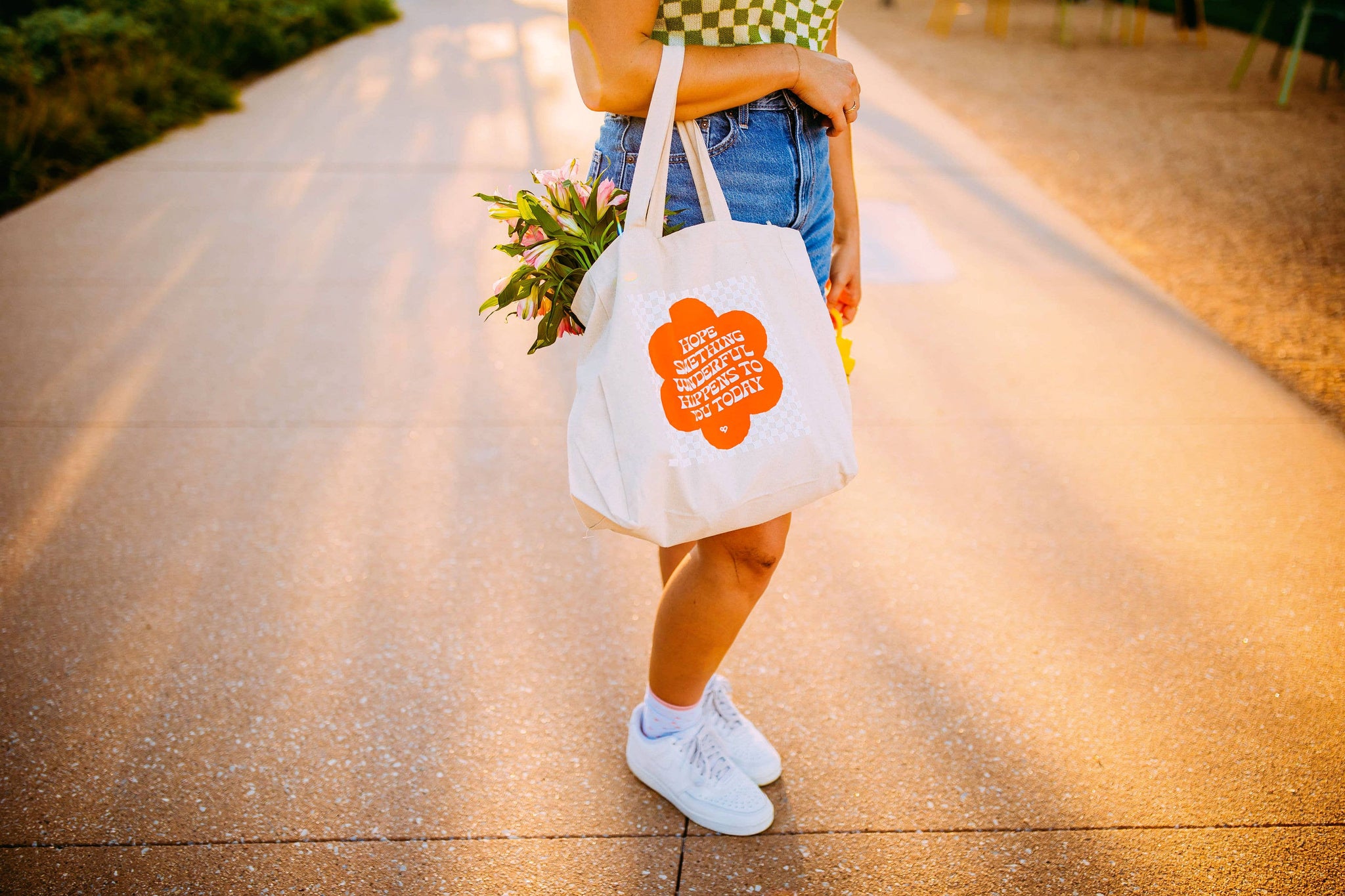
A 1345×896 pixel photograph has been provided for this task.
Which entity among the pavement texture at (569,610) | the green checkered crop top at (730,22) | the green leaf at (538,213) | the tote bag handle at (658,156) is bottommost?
the pavement texture at (569,610)

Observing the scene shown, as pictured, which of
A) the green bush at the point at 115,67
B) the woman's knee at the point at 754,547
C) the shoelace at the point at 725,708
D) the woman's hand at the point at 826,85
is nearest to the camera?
the woman's hand at the point at 826,85

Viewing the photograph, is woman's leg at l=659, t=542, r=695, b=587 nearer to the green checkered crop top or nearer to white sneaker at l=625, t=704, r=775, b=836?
white sneaker at l=625, t=704, r=775, b=836

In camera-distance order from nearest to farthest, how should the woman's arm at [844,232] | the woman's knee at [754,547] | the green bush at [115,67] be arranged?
the woman's knee at [754,547], the woman's arm at [844,232], the green bush at [115,67]

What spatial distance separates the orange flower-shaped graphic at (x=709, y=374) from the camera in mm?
1189

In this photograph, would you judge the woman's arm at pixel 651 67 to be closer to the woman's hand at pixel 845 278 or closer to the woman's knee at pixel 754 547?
the woman's hand at pixel 845 278

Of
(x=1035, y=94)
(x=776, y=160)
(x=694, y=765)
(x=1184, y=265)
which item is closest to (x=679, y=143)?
(x=776, y=160)

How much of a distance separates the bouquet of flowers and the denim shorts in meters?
0.05

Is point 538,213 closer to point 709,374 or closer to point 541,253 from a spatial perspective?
point 541,253

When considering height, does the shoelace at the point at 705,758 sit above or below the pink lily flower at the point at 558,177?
below

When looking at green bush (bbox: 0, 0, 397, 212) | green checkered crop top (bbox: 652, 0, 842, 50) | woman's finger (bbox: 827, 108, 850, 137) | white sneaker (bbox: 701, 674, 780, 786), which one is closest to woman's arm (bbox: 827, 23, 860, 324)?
woman's finger (bbox: 827, 108, 850, 137)

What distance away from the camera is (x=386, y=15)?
1035cm

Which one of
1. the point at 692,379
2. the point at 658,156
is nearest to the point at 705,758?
the point at 692,379

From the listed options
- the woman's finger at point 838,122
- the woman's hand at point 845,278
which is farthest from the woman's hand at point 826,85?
the woman's hand at point 845,278

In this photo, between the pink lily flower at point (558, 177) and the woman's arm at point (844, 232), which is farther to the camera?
the woman's arm at point (844, 232)
